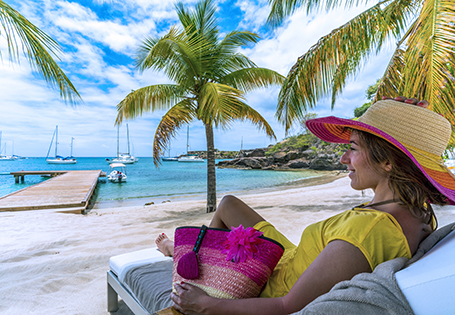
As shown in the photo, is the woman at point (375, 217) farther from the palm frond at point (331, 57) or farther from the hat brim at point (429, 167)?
the palm frond at point (331, 57)

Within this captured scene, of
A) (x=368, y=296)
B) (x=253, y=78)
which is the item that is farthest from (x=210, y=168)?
(x=368, y=296)

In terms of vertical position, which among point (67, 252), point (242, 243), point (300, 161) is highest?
point (242, 243)

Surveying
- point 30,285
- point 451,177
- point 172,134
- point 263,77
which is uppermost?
point 263,77

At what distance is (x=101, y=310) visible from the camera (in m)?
2.20

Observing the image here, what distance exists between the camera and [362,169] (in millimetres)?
1199

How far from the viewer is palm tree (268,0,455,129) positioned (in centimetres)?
311

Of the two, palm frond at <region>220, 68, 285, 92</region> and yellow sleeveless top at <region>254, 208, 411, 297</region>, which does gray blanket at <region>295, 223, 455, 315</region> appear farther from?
palm frond at <region>220, 68, 285, 92</region>

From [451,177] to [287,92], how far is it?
496 cm

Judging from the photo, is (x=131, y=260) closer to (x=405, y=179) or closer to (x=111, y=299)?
(x=111, y=299)

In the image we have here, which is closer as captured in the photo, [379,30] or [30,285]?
[30,285]

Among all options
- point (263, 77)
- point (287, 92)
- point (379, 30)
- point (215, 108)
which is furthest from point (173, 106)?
point (379, 30)

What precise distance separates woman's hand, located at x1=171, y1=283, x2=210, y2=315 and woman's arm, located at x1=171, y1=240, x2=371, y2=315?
10 centimetres

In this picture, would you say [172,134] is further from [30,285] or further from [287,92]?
[30,285]

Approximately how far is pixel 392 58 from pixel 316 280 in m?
6.13
